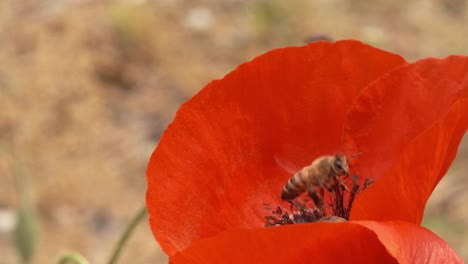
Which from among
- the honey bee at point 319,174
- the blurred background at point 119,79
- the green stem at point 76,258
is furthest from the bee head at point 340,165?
the blurred background at point 119,79

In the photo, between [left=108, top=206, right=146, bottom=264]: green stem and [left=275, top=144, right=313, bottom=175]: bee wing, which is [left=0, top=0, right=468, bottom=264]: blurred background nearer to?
[left=108, top=206, right=146, bottom=264]: green stem

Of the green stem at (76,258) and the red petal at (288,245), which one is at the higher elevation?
the green stem at (76,258)

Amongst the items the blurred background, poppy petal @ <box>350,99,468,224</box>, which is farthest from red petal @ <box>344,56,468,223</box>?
the blurred background

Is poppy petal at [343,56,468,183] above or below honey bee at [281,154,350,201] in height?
above

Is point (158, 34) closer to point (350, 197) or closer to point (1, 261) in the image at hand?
point (1, 261)

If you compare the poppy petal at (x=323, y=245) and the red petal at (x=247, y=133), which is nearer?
the poppy petal at (x=323, y=245)

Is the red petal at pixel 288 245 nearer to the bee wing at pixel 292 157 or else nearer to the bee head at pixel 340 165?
the bee head at pixel 340 165

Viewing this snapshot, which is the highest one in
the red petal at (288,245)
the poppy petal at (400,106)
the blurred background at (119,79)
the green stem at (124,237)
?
the blurred background at (119,79)
